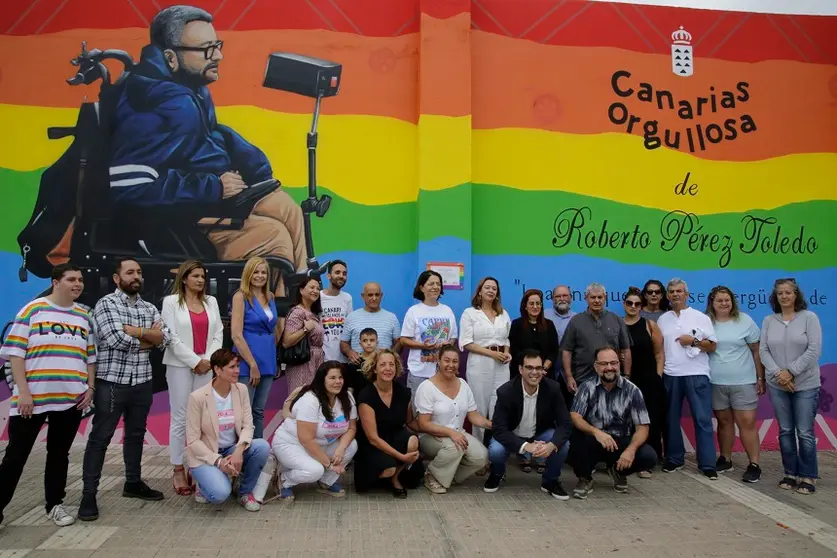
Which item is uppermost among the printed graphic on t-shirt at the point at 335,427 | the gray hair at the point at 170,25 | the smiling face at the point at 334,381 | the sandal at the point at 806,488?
the gray hair at the point at 170,25

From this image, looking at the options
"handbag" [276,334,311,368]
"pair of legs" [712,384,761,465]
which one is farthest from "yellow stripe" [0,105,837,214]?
"pair of legs" [712,384,761,465]

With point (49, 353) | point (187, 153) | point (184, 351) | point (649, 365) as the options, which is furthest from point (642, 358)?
point (187, 153)

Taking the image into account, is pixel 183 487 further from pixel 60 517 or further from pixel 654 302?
pixel 654 302

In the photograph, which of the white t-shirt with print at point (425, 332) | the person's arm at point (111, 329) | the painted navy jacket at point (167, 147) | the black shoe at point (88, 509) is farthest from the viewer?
the painted navy jacket at point (167, 147)

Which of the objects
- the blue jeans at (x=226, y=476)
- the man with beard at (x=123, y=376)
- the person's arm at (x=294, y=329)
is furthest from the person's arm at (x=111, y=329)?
the person's arm at (x=294, y=329)

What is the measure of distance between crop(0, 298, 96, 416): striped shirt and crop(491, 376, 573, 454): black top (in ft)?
9.54

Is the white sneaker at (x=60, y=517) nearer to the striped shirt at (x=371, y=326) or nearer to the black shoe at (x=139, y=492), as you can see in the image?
the black shoe at (x=139, y=492)

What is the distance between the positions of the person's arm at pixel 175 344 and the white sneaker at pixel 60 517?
119 cm

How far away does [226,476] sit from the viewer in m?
4.07

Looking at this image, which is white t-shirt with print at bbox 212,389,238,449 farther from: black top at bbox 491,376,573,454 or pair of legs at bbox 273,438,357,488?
black top at bbox 491,376,573,454

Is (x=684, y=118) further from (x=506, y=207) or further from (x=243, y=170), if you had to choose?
(x=243, y=170)

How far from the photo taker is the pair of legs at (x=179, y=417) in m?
4.40

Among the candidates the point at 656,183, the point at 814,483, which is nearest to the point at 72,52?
the point at 656,183

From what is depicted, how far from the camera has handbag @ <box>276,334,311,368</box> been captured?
4.89 metres
